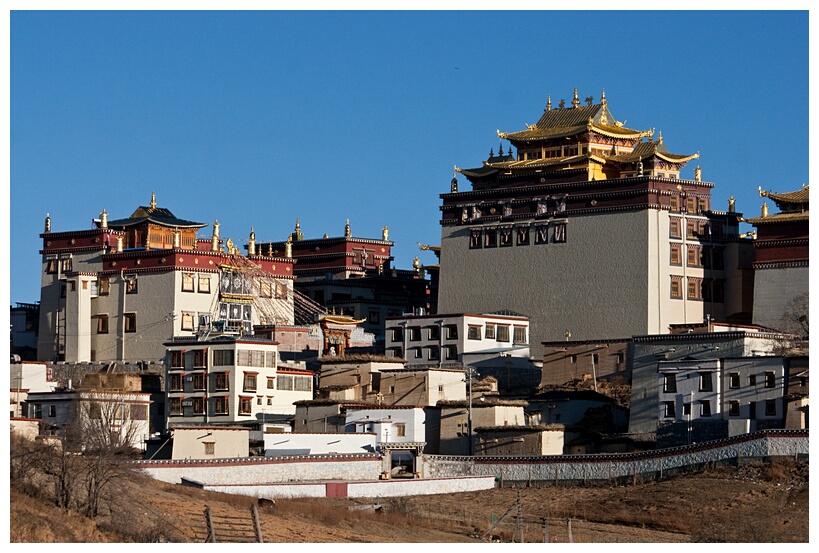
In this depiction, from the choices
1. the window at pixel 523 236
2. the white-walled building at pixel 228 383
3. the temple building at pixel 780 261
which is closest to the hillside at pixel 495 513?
the white-walled building at pixel 228 383

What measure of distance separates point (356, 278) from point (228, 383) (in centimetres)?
3288

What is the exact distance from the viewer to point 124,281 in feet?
366

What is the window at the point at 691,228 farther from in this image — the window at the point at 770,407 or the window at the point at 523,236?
the window at the point at 770,407

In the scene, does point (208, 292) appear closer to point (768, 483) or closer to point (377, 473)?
point (377, 473)

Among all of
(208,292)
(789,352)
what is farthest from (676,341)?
(208,292)

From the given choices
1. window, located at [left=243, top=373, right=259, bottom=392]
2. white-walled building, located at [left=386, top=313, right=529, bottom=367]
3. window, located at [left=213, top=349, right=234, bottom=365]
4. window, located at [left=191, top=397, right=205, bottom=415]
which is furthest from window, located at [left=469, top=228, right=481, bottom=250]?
window, located at [left=191, top=397, right=205, bottom=415]

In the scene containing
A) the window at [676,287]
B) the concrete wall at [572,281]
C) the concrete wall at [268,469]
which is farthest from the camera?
the window at [676,287]

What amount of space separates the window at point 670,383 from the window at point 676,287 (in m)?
19.6

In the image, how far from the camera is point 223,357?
94.7m

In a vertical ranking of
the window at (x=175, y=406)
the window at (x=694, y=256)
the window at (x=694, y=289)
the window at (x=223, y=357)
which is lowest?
the window at (x=175, y=406)

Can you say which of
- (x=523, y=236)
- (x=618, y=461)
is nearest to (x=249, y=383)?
(x=618, y=461)

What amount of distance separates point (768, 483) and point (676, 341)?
1565 cm

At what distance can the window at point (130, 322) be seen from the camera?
360 feet

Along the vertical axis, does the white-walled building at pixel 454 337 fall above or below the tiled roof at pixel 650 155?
below
